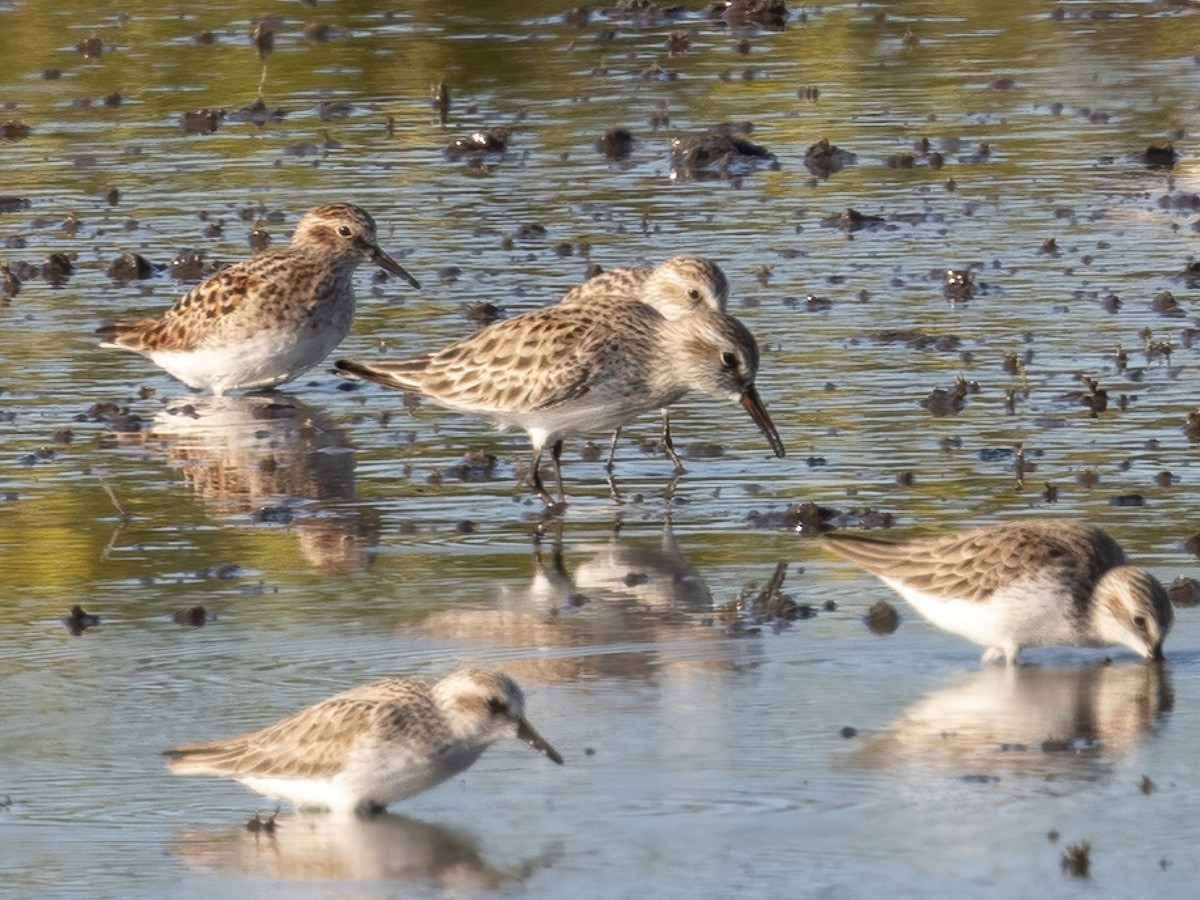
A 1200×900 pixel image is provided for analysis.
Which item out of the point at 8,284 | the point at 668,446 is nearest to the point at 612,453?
the point at 668,446

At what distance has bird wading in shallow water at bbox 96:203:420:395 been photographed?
60.6ft

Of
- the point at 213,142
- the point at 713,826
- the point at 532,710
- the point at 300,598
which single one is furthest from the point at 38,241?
the point at 713,826

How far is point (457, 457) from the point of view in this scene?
54.5ft

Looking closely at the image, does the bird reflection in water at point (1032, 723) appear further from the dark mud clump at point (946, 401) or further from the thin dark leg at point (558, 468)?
the dark mud clump at point (946, 401)

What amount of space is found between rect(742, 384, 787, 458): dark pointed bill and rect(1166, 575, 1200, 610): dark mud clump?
2.91 m

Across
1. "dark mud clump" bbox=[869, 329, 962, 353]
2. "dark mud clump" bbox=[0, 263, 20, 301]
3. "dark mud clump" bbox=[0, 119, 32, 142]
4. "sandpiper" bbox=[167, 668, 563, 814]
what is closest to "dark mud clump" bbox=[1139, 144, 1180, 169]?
"dark mud clump" bbox=[869, 329, 962, 353]

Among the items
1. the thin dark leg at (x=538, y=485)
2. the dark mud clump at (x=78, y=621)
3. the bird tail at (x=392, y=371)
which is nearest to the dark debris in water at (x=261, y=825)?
the dark mud clump at (x=78, y=621)

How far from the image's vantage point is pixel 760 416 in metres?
15.3

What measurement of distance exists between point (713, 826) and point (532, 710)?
158 cm

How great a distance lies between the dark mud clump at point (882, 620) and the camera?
12.8 meters

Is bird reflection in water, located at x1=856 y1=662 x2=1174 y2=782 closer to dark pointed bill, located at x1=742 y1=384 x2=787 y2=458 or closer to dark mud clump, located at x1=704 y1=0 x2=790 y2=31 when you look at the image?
dark pointed bill, located at x1=742 y1=384 x2=787 y2=458

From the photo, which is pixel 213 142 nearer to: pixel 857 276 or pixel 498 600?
pixel 857 276

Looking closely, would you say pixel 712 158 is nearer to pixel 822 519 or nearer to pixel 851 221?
pixel 851 221

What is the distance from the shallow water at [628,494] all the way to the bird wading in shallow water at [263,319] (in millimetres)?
306
